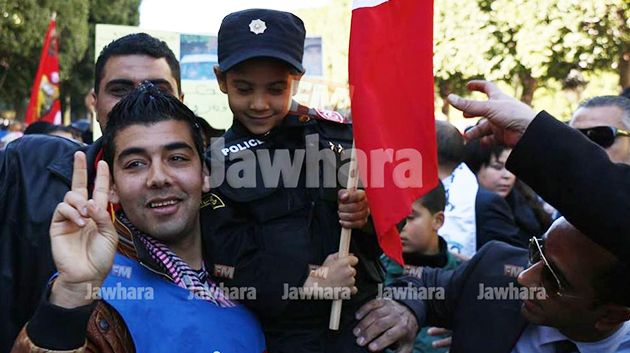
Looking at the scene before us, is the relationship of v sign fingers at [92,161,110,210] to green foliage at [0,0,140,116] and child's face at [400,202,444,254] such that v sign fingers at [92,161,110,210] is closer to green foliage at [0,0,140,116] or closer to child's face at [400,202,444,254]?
child's face at [400,202,444,254]

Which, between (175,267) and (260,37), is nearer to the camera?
(175,267)

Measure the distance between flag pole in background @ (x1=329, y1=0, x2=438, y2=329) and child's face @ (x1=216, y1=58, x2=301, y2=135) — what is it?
0.33m

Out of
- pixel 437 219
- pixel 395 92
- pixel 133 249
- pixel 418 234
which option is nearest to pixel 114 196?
pixel 133 249

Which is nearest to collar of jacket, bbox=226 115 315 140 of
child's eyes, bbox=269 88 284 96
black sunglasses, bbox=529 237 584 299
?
child's eyes, bbox=269 88 284 96

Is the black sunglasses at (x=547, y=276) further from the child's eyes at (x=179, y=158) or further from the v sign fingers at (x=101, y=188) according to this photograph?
the v sign fingers at (x=101, y=188)

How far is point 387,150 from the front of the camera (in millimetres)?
2695

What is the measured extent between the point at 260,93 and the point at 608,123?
2024mm

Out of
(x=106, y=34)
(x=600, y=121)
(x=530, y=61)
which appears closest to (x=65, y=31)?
(x=530, y=61)

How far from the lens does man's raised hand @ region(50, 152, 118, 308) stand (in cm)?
206

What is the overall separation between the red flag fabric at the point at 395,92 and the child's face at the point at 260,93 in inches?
12.9

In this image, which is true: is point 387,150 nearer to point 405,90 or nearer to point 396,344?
point 405,90

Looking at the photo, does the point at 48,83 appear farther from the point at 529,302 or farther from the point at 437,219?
the point at 529,302

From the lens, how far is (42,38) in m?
20.4

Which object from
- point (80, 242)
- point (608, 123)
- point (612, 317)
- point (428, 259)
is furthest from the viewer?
point (428, 259)
